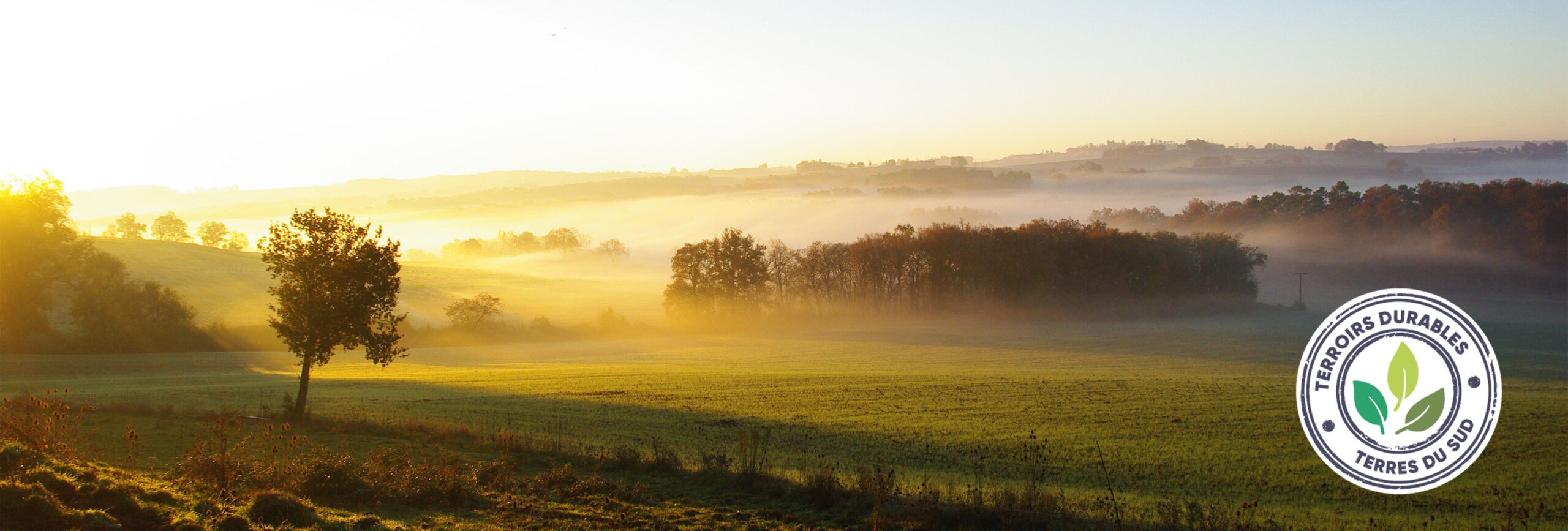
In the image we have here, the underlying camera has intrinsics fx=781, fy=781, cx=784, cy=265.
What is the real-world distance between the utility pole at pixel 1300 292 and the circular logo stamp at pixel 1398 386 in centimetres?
7881

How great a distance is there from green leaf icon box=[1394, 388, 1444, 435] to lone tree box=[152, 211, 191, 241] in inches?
5354

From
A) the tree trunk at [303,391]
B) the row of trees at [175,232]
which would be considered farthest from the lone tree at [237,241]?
the tree trunk at [303,391]

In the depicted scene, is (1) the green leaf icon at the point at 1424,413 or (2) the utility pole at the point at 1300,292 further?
(2) the utility pole at the point at 1300,292

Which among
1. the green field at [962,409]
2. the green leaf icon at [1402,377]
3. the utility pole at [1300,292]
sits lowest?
the utility pole at [1300,292]

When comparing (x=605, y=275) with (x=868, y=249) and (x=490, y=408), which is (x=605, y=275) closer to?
(x=868, y=249)

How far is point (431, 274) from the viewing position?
329ft

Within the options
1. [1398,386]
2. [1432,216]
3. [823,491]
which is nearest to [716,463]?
[823,491]

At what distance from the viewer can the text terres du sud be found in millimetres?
13344

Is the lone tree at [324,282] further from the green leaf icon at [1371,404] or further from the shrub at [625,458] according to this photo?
the green leaf icon at [1371,404]

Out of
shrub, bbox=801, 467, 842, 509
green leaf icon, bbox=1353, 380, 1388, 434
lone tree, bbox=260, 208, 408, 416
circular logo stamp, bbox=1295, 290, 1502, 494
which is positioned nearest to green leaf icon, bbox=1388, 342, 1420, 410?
circular logo stamp, bbox=1295, 290, 1502, 494

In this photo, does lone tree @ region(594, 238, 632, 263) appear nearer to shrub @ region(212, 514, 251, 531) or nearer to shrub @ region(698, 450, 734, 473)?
shrub @ region(698, 450, 734, 473)

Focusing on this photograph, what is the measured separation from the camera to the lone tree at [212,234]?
11862 centimetres

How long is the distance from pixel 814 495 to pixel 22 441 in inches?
436

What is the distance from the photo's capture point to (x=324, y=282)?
22.3 metres
